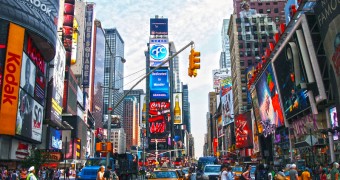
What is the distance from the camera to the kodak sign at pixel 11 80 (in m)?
40.9

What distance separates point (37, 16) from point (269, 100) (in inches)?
1331

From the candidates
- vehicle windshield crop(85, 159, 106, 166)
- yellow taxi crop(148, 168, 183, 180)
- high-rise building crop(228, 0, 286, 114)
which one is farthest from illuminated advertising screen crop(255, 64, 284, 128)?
high-rise building crop(228, 0, 286, 114)

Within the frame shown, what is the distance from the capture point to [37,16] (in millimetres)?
47594

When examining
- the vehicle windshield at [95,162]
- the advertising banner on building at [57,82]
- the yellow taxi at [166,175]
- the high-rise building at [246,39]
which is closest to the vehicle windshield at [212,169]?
the yellow taxi at [166,175]

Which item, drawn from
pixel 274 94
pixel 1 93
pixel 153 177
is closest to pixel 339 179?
pixel 153 177

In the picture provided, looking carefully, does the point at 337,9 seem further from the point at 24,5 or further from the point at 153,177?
the point at 24,5

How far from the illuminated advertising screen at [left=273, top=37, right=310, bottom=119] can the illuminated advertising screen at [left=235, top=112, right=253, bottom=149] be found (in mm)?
47750

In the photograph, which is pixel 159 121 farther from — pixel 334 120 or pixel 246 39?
pixel 334 120

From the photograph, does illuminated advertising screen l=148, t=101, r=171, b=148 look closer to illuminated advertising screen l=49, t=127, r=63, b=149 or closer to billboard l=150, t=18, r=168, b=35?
billboard l=150, t=18, r=168, b=35

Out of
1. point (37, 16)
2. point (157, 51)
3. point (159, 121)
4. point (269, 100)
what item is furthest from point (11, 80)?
point (159, 121)

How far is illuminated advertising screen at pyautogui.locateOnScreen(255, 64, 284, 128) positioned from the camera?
159 feet

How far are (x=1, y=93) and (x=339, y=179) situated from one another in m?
36.2

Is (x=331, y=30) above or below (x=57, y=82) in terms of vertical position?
below

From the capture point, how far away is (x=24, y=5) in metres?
44.9
